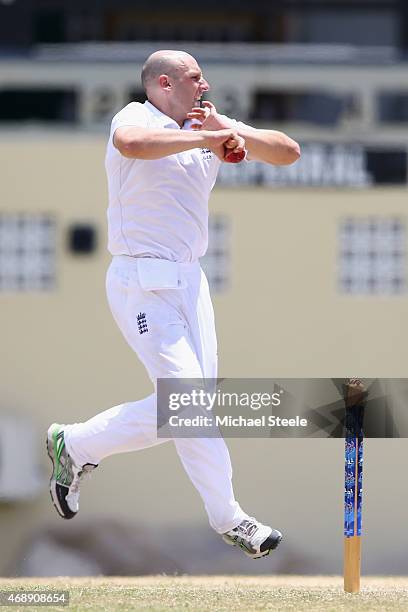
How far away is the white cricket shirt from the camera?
6.79m

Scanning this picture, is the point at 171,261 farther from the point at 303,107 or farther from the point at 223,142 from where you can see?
the point at 303,107

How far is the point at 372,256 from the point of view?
1305cm

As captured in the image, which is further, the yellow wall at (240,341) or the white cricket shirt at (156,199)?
the yellow wall at (240,341)

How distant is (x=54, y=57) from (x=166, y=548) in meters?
3.88

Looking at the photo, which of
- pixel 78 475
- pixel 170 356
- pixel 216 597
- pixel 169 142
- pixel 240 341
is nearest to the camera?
pixel 169 142

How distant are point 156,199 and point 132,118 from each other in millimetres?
336

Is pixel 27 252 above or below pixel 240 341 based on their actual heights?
above

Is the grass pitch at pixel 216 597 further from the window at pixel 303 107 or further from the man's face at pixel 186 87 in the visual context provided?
the window at pixel 303 107

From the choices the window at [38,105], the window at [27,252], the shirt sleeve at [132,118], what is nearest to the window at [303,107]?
the window at [38,105]

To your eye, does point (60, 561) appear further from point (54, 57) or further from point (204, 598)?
point (204, 598)

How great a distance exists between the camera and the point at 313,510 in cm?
1290

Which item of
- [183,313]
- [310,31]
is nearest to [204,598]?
[183,313]

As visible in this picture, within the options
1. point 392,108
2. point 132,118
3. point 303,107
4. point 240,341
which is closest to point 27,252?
point 240,341

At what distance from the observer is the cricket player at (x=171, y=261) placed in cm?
673
